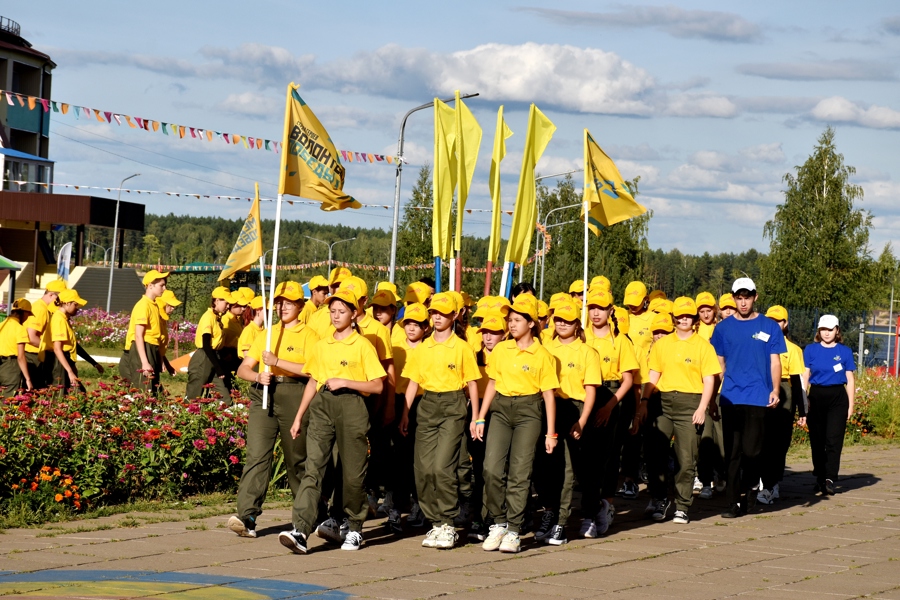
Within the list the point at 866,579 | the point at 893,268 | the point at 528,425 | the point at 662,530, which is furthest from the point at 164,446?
the point at 893,268

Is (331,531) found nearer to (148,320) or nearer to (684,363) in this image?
(684,363)

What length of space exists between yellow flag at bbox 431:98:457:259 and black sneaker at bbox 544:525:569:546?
12.6 feet

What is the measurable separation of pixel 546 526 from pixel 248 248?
338cm

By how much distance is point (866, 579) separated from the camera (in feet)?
26.4

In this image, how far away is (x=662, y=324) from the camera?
424 inches

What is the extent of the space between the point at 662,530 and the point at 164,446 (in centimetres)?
419

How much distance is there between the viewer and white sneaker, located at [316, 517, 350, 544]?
861 cm

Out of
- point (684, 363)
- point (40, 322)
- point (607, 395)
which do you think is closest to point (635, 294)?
point (684, 363)

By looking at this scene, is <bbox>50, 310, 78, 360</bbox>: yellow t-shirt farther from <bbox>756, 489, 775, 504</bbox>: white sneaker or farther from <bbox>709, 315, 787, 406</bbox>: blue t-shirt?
<bbox>756, 489, 775, 504</bbox>: white sneaker

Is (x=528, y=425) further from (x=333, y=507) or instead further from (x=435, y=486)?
(x=333, y=507)

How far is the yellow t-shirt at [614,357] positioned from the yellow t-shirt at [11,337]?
6.73m

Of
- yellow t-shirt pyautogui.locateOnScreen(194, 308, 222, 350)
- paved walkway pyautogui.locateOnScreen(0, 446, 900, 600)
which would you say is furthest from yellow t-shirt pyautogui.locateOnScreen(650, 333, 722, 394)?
yellow t-shirt pyautogui.locateOnScreen(194, 308, 222, 350)

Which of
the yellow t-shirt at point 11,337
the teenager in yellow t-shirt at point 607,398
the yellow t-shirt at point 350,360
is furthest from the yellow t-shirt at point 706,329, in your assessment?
the yellow t-shirt at point 11,337

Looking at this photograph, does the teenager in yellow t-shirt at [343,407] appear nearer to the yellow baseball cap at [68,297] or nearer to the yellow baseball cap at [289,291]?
the yellow baseball cap at [289,291]
